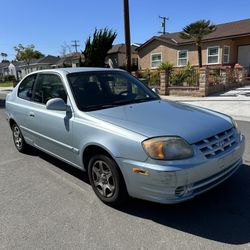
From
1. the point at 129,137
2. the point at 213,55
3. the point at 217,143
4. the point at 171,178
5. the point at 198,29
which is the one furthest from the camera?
the point at 213,55

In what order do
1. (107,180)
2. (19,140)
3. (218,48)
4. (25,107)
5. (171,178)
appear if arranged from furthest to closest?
(218,48)
(19,140)
(25,107)
(107,180)
(171,178)

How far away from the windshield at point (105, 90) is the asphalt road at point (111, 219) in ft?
3.99

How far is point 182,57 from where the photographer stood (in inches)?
965

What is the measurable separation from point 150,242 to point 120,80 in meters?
2.58

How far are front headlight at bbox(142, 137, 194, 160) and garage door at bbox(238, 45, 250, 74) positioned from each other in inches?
831

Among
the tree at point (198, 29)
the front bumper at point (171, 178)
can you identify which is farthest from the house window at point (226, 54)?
the front bumper at point (171, 178)

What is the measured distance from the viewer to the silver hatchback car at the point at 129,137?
2746mm

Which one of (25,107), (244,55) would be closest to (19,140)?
(25,107)

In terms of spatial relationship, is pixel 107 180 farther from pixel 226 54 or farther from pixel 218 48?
pixel 226 54

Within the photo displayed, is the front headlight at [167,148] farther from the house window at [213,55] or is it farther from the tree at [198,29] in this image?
the house window at [213,55]

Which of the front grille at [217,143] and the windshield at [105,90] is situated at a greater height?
the windshield at [105,90]

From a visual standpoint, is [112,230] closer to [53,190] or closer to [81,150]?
[81,150]

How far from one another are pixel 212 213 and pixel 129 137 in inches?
50.8

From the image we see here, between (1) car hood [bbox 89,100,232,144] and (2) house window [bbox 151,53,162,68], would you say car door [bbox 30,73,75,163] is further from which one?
(2) house window [bbox 151,53,162,68]
